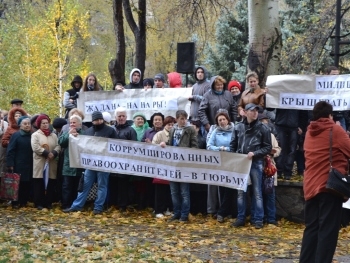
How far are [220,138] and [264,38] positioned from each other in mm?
3011

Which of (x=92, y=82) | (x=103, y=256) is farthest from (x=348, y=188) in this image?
(x=92, y=82)

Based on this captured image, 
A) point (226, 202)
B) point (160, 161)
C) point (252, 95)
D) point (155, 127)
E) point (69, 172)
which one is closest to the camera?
point (226, 202)

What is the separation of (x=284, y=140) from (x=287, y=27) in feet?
54.3

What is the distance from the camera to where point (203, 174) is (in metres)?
13.7

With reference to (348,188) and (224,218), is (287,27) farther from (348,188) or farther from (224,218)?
(348,188)

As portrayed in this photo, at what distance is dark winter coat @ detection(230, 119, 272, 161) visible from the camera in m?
12.8

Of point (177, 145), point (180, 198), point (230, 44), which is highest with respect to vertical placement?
point (230, 44)

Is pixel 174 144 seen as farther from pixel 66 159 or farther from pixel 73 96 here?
pixel 73 96

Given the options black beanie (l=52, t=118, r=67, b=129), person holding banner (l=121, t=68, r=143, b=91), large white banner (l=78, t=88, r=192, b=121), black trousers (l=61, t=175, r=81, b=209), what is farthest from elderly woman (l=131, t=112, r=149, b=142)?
black beanie (l=52, t=118, r=67, b=129)

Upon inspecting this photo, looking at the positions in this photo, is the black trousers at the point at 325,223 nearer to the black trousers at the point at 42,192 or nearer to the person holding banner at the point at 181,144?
the person holding banner at the point at 181,144

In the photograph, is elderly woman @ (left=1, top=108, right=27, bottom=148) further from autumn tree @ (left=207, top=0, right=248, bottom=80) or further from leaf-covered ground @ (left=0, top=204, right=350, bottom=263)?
autumn tree @ (left=207, top=0, right=248, bottom=80)

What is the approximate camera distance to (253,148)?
1298 centimetres

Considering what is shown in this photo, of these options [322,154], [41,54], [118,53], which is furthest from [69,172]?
[41,54]

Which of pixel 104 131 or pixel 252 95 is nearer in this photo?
pixel 252 95
